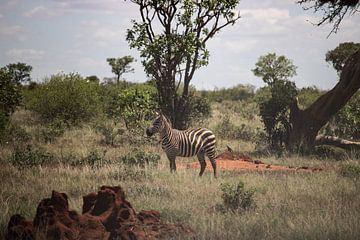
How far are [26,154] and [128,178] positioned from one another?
3.39 metres

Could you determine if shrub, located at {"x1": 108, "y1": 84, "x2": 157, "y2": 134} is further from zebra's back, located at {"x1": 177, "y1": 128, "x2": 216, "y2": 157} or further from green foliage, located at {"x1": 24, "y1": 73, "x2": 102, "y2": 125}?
zebra's back, located at {"x1": 177, "y1": 128, "x2": 216, "y2": 157}

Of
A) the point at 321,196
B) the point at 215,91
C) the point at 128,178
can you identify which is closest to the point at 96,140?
the point at 128,178

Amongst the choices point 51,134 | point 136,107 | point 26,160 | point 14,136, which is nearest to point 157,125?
point 26,160

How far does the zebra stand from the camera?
13625mm

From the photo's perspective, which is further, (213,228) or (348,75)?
(348,75)

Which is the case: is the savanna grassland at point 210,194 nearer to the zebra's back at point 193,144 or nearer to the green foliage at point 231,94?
the zebra's back at point 193,144

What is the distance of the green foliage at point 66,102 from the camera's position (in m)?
25.2

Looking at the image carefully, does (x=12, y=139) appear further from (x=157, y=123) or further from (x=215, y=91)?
(x=215, y=91)

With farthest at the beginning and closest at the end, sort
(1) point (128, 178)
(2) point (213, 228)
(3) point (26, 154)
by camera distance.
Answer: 1. (3) point (26, 154)
2. (1) point (128, 178)
3. (2) point (213, 228)

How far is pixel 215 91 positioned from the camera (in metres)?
59.9

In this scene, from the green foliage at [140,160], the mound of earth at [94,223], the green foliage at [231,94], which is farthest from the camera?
the green foliage at [231,94]

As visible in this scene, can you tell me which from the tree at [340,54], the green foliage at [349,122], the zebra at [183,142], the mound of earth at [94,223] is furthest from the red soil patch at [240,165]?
the tree at [340,54]

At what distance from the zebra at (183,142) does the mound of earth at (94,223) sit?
261 inches

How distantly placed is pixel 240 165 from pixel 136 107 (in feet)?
22.1
